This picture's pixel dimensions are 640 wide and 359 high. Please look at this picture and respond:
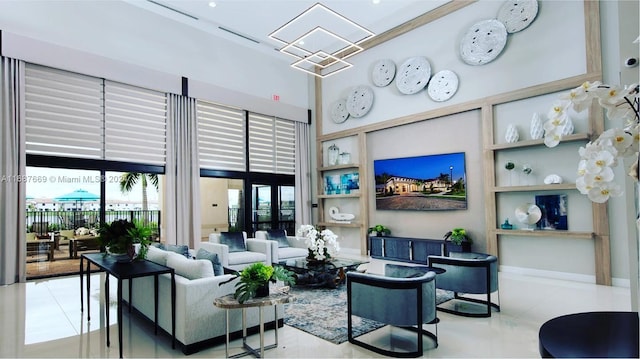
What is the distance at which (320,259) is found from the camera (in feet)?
17.2

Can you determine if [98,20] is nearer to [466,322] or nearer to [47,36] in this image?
[47,36]

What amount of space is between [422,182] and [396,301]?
4.86m

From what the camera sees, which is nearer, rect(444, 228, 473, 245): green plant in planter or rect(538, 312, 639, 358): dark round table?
rect(538, 312, 639, 358): dark round table

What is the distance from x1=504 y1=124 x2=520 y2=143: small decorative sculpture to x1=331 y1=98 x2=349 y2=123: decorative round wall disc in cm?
404

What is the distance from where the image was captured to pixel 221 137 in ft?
28.5

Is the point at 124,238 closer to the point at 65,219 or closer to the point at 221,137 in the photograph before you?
the point at 65,219

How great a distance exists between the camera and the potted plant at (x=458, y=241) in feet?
22.2

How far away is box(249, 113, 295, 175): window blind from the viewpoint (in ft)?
30.8

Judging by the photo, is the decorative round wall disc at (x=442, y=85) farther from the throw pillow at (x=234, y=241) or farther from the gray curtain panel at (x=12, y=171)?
the gray curtain panel at (x=12, y=171)

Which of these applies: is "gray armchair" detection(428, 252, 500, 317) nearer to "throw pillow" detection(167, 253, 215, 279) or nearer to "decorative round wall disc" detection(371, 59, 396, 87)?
"throw pillow" detection(167, 253, 215, 279)

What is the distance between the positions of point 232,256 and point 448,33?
20.1ft

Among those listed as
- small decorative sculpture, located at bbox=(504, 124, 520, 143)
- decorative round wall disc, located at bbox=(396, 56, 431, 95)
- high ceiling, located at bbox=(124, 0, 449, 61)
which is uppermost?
high ceiling, located at bbox=(124, 0, 449, 61)

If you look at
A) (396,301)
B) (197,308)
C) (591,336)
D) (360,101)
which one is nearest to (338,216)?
(360,101)

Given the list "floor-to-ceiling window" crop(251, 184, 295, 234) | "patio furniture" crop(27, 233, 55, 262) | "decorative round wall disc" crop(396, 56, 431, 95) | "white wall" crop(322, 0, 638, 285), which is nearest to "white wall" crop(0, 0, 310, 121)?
"floor-to-ceiling window" crop(251, 184, 295, 234)
